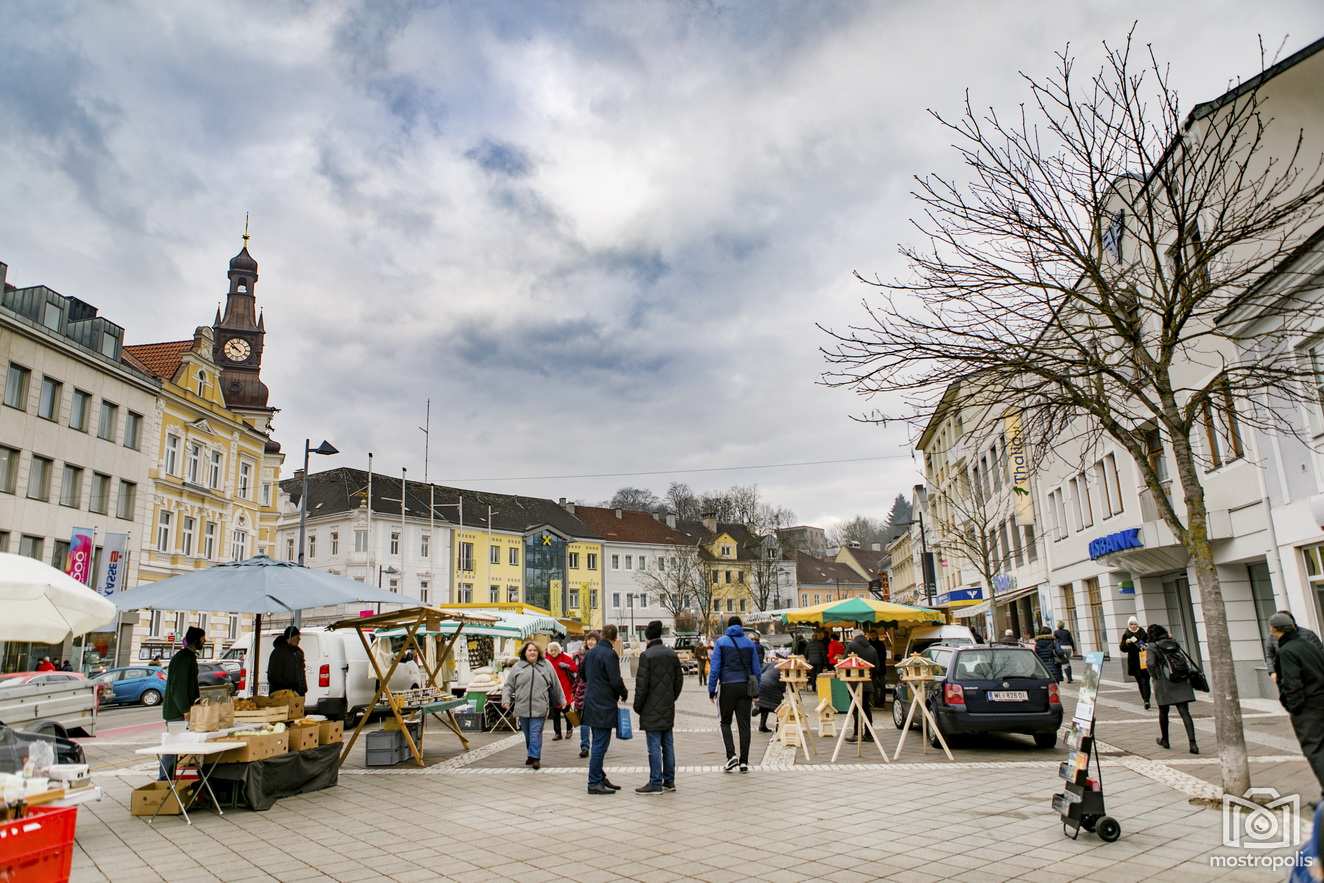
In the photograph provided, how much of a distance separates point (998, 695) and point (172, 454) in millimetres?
39389

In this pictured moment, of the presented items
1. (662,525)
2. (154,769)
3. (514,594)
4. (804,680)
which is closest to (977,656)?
(804,680)

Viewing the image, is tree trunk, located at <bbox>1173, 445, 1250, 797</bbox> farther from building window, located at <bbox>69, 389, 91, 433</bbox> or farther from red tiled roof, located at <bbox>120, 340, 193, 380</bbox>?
red tiled roof, located at <bbox>120, 340, 193, 380</bbox>

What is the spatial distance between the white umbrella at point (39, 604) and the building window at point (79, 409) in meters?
30.6

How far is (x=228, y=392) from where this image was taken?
54250 mm

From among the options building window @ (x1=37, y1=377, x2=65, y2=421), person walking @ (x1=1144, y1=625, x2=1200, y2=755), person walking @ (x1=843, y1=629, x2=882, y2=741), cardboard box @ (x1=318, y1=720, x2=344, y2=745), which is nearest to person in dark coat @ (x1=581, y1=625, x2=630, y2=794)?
cardboard box @ (x1=318, y1=720, x2=344, y2=745)

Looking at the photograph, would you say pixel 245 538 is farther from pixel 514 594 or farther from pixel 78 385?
pixel 514 594

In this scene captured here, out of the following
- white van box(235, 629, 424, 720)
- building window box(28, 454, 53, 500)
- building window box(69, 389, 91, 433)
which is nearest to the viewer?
white van box(235, 629, 424, 720)

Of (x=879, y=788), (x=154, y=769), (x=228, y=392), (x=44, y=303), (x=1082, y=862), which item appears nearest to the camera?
(x=1082, y=862)

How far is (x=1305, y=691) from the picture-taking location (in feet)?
23.6

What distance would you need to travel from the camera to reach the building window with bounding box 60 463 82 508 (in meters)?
33.3

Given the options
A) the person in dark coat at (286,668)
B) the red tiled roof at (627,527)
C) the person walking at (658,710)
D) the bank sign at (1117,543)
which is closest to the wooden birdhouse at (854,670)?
the person walking at (658,710)

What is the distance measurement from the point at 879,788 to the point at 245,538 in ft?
144

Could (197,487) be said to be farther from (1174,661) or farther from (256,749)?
(1174,661)

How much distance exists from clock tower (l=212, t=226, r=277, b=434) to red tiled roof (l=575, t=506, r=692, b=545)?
3635cm
